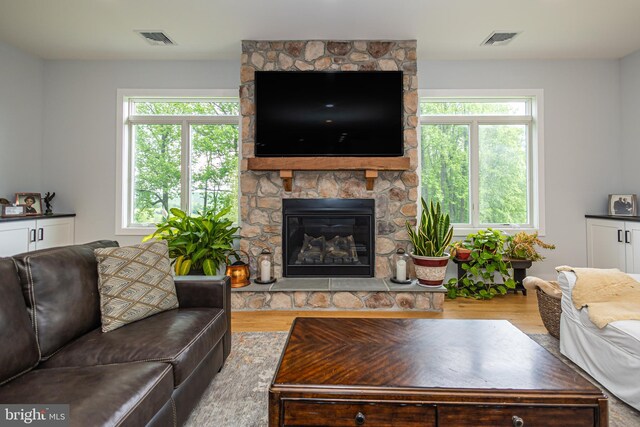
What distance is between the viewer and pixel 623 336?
5.50 ft

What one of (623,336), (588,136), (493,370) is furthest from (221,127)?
(588,136)

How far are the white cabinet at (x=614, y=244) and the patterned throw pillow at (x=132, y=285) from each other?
4277 mm

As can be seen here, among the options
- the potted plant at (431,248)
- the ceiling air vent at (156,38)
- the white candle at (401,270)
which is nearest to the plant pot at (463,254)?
the potted plant at (431,248)

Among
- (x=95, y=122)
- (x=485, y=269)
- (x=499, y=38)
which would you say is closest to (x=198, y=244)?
(x=95, y=122)

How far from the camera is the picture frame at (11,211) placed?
327cm

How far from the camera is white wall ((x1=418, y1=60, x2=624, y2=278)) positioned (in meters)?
3.87

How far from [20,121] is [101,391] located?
4.03 m

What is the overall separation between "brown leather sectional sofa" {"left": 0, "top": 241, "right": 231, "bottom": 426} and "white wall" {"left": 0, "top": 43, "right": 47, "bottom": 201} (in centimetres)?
277

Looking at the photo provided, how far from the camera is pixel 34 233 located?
10.8 ft

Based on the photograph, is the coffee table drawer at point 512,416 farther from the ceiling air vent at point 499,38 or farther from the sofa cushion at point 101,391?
the ceiling air vent at point 499,38

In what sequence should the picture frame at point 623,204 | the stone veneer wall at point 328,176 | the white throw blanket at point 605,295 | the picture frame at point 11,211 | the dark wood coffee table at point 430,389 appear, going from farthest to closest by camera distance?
the picture frame at point 623,204 → the stone veneer wall at point 328,176 → the picture frame at point 11,211 → the white throw blanket at point 605,295 → the dark wood coffee table at point 430,389

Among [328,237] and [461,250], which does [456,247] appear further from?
[328,237]

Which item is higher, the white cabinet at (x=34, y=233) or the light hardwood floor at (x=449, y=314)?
the white cabinet at (x=34, y=233)

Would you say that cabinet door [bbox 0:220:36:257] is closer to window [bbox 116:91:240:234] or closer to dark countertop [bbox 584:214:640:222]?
window [bbox 116:91:240:234]
